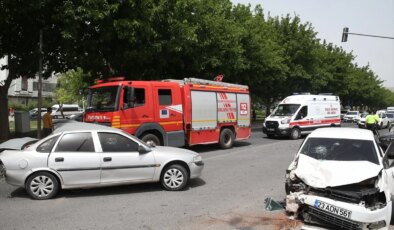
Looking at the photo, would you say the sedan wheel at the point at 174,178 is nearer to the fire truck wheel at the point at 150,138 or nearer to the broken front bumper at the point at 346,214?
the broken front bumper at the point at 346,214

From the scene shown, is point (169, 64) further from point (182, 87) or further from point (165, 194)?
point (165, 194)

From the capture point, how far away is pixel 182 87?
1429cm

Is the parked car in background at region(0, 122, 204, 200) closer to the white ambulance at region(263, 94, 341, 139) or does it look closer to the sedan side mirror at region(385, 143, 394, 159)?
the sedan side mirror at region(385, 143, 394, 159)

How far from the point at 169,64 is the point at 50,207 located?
50.4ft

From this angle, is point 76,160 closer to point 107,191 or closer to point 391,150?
point 107,191

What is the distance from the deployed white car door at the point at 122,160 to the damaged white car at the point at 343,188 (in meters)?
3.06

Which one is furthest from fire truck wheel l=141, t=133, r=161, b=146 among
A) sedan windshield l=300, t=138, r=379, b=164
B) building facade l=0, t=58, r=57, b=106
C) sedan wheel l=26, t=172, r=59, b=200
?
building facade l=0, t=58, r=57, b=106

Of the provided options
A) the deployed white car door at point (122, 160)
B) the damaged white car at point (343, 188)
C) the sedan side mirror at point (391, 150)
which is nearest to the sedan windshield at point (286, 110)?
the sedan side mirror at point (391, 150)

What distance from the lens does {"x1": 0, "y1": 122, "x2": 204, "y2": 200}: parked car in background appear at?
25.3ft

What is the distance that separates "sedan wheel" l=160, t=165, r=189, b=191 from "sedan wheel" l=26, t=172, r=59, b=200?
2.20m

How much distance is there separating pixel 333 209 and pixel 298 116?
16.8 m

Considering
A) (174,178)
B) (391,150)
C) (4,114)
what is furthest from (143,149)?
(4,114)

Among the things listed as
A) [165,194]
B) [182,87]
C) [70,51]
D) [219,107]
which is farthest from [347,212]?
[70,51]

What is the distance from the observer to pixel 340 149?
7.41 m
